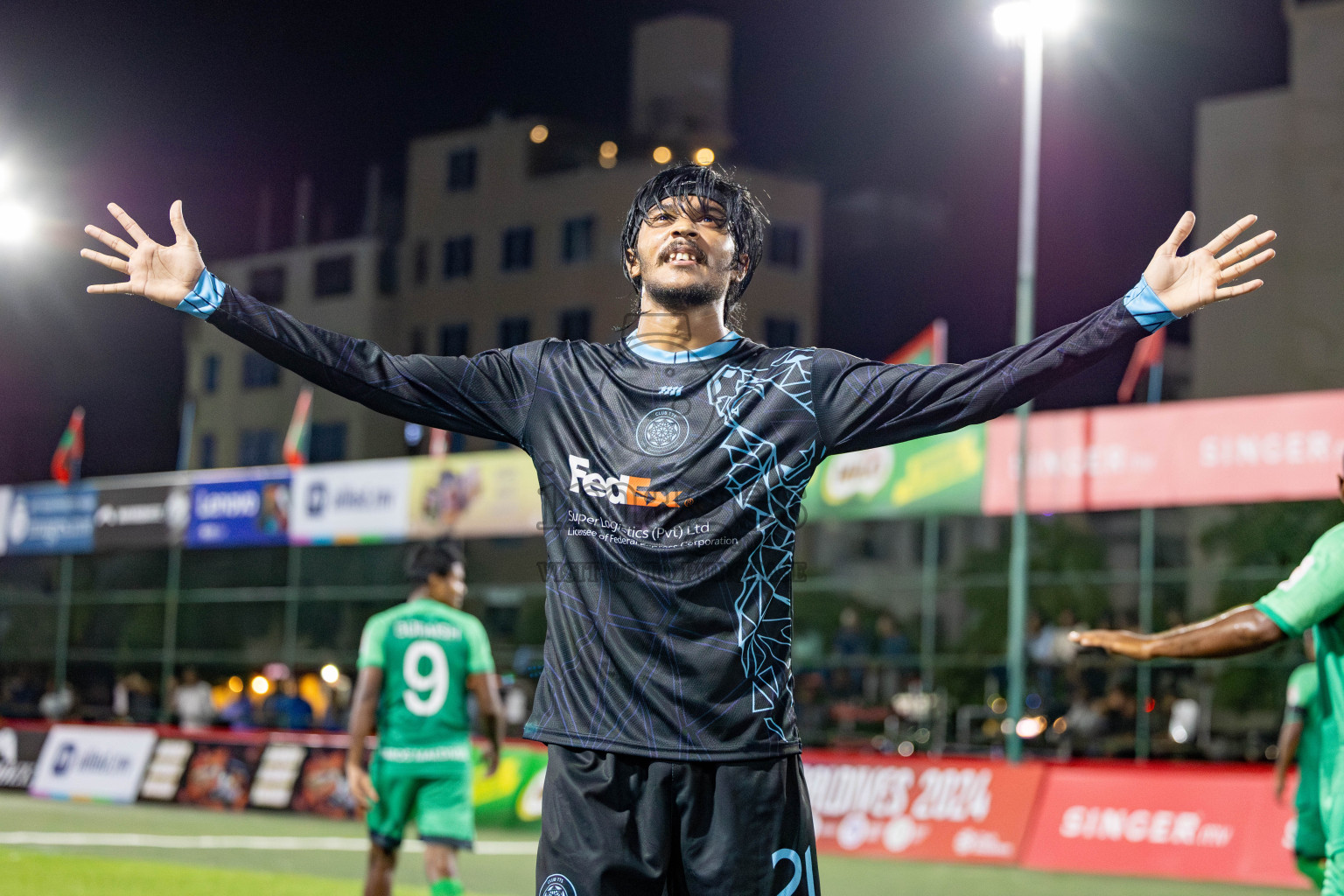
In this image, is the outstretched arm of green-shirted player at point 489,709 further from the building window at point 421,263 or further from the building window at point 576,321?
the building window at point 421,263

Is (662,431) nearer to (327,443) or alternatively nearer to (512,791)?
(512,791)

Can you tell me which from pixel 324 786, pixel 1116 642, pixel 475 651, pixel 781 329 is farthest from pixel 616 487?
pixel 781 329

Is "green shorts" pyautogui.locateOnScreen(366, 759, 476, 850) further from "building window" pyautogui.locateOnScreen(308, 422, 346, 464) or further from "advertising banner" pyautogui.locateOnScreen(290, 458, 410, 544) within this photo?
"building window" pyautogui.locateOnScreen(308, 422, 346, 464)

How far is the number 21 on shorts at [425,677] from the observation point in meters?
8.85

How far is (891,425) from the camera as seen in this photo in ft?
11.7

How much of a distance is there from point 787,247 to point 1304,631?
4869 centimetres

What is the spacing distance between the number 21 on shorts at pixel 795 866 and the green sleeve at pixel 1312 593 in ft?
5.48

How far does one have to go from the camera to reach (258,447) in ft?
195

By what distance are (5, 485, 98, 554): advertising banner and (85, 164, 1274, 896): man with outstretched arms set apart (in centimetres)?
2915

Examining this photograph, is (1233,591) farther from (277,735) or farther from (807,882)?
(807,882)

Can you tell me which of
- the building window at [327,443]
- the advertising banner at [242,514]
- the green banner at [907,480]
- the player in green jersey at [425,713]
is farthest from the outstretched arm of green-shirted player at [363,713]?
the building window at [327,443]

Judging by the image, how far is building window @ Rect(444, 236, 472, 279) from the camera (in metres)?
56.3

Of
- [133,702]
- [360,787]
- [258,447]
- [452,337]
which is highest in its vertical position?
[452,337]

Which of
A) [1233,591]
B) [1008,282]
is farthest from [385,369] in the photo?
[1008,282]
